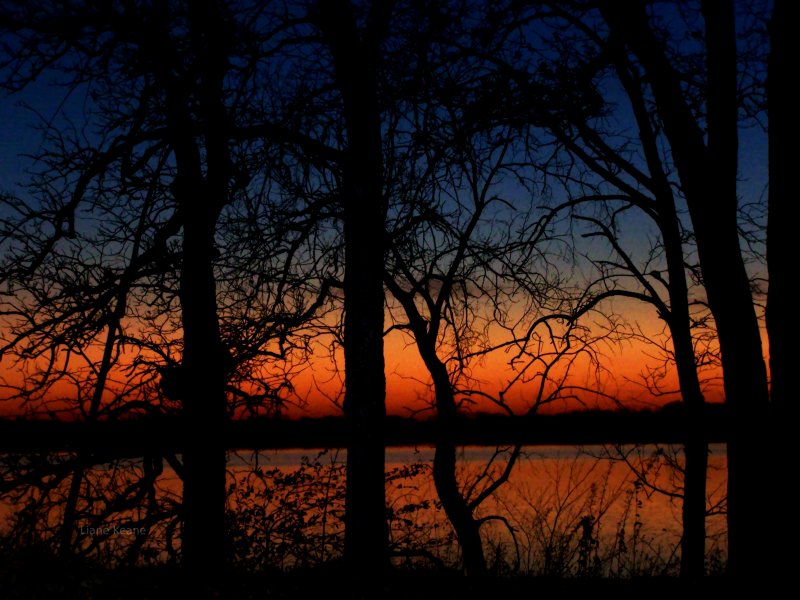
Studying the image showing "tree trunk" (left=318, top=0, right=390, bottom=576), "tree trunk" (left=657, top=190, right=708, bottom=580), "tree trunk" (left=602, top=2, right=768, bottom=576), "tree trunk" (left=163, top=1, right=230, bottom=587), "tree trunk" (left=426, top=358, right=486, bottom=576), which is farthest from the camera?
"tree trunk" (left=426, top=358, right=486, bottom=576)

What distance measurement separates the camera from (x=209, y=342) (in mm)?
9117

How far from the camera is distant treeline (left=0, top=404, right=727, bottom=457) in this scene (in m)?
9.36

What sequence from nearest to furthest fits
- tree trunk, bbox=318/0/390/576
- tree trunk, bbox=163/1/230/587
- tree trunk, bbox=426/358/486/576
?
1. tree trunk, bbox=318/0/390/576
2. tree trunk, bbox=163/1/230/587
3. tree trunk, bbox=426/358/486/576

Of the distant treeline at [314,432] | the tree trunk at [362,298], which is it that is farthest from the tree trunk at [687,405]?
the tree trunk at [362,298]

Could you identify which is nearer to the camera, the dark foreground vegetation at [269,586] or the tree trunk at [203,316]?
the dark foreground vegetation at [269,586]

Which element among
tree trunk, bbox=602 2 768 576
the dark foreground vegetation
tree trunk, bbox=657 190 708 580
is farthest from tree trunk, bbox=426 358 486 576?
tree trunk, bbox=602 2 768 576

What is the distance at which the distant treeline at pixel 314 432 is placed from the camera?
936 centimetres

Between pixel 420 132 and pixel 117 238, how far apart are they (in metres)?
3.99

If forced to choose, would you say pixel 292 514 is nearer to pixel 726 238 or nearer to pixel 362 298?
pixel 362 298

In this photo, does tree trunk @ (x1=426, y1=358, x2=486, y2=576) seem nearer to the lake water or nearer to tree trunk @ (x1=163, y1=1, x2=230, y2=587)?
the lake water

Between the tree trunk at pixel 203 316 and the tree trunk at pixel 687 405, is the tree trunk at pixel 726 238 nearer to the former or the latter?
the tree trunk at pixel 687 405

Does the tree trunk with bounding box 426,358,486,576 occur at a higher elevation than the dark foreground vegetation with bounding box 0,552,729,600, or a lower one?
higher

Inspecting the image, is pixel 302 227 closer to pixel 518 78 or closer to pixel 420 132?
pixel 420 132

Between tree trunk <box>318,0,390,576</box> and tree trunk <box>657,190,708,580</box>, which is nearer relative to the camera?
tree trunk <box>318,0,390,576</box>
